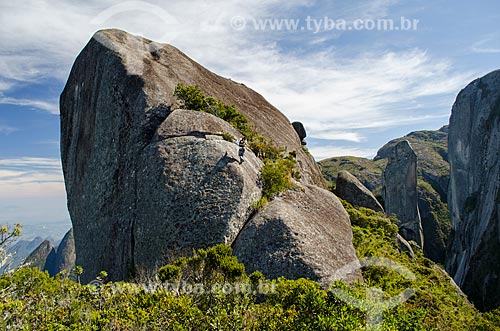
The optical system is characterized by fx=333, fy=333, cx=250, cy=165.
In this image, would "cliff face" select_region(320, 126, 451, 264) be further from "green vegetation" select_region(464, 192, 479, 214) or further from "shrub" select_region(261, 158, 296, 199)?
"shrub" select_region(261, 158, 296, 199)

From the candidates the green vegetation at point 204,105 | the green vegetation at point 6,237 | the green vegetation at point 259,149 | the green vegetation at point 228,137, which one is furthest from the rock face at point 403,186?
the green vegetation at point 6,237

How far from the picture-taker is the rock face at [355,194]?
125 feet

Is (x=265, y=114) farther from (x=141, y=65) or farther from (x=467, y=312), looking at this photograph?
(x=467, y=312)

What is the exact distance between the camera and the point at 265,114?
1356 inches

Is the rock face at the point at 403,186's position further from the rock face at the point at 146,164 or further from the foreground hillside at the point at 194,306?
the foreground hillside at the point at 194,306

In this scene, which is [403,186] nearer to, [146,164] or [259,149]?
[259,149]

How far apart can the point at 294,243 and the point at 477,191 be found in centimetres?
8092

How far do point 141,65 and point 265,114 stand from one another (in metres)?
14.4

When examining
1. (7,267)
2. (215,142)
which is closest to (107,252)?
(215,142)

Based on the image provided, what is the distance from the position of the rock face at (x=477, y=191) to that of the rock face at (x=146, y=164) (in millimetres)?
50958

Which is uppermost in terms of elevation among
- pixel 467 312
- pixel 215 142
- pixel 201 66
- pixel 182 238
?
pixel 201 66

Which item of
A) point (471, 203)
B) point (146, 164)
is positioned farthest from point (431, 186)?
point (146, 164)

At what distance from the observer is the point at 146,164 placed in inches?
696

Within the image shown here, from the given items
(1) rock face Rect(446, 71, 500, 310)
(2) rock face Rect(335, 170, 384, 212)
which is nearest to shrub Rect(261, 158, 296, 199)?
(2) rock face Rect(335, 170, 384, 212)
